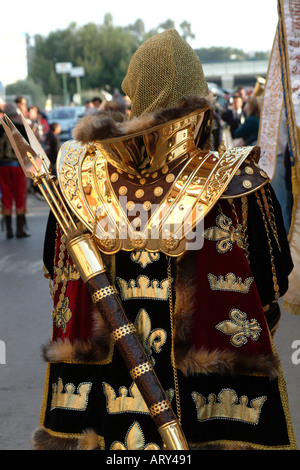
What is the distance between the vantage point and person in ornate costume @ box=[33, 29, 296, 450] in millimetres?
2125

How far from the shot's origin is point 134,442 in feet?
6.91

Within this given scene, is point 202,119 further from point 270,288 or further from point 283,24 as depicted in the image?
point 283,24

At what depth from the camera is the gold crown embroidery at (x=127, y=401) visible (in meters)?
2.13

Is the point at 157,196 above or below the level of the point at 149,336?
above

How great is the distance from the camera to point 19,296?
24.3 feet

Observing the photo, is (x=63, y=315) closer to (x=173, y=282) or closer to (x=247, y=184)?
(x=173, y=282)

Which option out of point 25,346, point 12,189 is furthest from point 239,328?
point 12,189

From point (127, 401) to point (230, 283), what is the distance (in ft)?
1.46

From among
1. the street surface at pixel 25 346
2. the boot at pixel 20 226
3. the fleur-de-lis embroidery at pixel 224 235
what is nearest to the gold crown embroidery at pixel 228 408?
the fleur-de-lis embroidery at pixel 224 235

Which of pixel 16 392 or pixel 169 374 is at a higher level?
pixel 169 374

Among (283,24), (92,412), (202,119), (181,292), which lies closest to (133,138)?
(202,119)

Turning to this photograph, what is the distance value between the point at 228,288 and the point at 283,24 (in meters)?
3.58

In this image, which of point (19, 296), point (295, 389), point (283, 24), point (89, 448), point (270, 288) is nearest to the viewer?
point (89, 448)

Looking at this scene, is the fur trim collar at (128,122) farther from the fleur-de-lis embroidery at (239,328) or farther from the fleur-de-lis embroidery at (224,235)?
the fleur-de-lis embroidery at (239,328)
